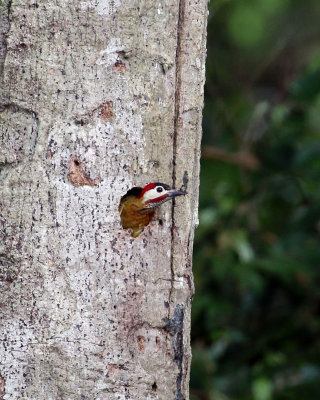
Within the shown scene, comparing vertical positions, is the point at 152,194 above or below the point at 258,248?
below

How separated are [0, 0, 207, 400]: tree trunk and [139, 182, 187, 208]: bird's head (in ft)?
0.15

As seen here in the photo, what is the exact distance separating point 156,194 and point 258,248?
2533mm

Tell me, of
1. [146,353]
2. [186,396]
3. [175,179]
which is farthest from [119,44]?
[186,396]

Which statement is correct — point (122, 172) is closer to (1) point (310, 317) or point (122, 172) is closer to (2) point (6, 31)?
(2) point (6, 31)

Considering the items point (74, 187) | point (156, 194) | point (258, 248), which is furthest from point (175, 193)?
point (258, 248)

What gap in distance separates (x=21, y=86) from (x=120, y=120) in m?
0.33

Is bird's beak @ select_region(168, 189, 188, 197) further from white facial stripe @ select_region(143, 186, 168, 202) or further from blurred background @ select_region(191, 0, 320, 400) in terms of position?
blurred background @ select_region(191, 0, 320, 400)

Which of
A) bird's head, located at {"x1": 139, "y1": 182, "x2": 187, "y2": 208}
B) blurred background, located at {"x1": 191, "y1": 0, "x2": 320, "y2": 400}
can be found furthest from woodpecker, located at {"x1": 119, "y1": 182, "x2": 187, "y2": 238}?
blurred background, located at {"x1": 191, "y1": 0, "x2": 320, "y2": 400}

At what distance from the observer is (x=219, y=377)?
503 centimetres

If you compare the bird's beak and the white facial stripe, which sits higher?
the bird's beak

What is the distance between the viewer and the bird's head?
2576mm

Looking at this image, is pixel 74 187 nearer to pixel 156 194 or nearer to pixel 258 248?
pixel 156 194

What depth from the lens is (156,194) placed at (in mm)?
2580

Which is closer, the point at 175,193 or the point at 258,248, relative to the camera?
the point at 175,193
